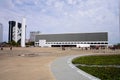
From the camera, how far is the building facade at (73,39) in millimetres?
135000

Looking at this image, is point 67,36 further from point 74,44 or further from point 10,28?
point 10,28

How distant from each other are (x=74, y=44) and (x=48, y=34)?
70.5ft

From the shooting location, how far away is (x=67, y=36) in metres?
143

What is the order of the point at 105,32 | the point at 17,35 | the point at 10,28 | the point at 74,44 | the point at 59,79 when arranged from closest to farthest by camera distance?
the point at 59,79 → the point at 105,32 → the point at 74,44 → the point at 17,35 → the point at 10,28

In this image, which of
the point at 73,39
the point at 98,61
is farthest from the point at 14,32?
the point at 98,61

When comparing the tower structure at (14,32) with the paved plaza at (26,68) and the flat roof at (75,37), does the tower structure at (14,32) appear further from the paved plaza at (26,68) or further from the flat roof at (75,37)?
the paved plaza at (26,68)

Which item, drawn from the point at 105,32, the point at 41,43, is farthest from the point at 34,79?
the point at 41,43

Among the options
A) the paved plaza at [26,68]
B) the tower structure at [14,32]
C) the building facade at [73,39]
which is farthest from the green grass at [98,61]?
the tower structure at [14,32]

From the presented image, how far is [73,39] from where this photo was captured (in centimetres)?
14238

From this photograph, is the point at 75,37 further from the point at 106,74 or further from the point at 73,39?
the point at 106,74

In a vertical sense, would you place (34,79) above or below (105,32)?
below

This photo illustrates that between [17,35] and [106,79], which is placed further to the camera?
[17,35]

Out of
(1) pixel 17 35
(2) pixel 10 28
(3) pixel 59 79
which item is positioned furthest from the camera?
(2) pixel 10 28

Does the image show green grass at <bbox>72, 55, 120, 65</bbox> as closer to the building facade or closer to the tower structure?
the building facade
